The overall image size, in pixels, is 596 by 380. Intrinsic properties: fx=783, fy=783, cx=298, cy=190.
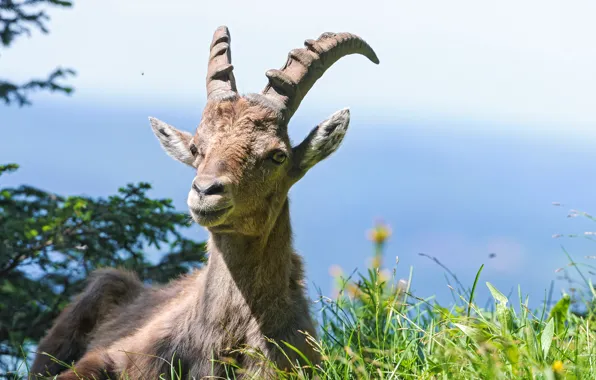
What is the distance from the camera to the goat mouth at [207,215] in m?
5.16

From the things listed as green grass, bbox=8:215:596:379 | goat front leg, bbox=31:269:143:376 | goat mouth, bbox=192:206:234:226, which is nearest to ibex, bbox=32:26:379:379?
goat mouth, bbox=192:206:234:226

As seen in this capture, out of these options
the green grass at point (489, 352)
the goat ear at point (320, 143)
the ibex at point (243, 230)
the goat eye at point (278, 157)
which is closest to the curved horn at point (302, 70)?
the ibex at point (243, 230)

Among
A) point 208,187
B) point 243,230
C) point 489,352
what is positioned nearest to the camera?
point 489,352

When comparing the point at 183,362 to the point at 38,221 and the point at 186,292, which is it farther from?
the point at 38,221

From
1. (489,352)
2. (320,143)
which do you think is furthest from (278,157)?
(489,352)

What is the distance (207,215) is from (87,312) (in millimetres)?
3214

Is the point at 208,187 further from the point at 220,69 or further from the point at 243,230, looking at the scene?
the point at 220,69

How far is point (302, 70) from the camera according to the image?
243 inches

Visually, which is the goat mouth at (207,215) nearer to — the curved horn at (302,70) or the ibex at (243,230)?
the ibex at (243,230)

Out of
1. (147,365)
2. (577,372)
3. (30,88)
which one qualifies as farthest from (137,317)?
(577,372)

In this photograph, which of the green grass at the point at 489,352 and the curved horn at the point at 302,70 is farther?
the curved horn at the point at 302,70

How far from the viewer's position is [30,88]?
30.4ft

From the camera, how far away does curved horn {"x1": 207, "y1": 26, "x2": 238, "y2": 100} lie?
6.11 meters

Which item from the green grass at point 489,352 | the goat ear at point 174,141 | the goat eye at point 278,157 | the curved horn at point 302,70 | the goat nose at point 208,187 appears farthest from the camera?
the goat ear at point 174,141
